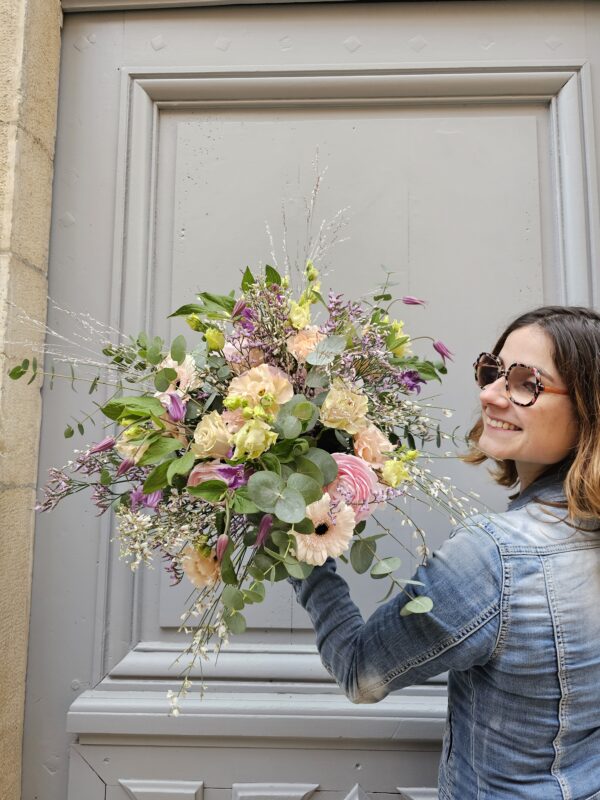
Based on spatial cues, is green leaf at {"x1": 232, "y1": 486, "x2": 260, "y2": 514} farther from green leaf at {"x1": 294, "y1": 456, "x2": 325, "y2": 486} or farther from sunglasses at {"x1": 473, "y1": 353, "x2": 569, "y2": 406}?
sunglasses at {"x1": 473, "y1": 353, "x2": 569, "y2": 406}

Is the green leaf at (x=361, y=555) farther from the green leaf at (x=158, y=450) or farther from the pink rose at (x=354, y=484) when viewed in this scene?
the green leaf at (x=158, y=450)

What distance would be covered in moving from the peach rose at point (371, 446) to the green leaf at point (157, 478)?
0.28 metres

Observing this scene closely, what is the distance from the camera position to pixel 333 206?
5.21 feet

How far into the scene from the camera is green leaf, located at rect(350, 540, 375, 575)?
90 cm

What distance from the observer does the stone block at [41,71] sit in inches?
59.5

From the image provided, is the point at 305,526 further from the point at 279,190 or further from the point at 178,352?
the point at 279,190

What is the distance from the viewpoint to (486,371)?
108cm

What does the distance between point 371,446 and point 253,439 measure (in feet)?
0.68

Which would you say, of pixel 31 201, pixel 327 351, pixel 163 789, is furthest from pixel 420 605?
pixel 31 201

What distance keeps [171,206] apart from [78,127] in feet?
1.10

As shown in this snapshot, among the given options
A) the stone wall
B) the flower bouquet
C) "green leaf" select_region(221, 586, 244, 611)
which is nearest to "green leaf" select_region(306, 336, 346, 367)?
the flower bouquet

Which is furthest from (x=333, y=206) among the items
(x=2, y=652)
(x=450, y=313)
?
(x=2, y=652)

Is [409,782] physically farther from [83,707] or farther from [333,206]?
[333,206]

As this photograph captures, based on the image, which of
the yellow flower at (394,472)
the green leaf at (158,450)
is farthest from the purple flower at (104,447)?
the yellow flower at (394,472)
